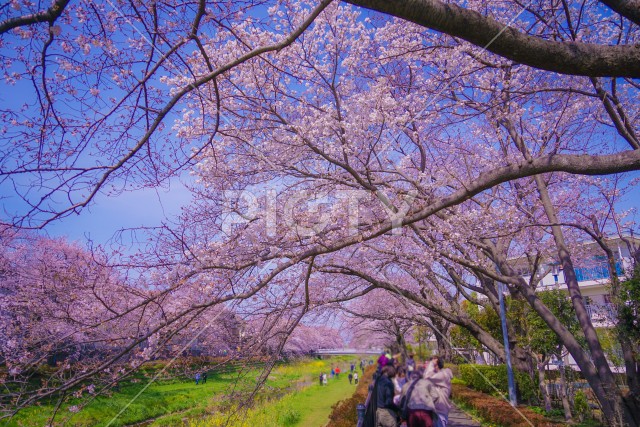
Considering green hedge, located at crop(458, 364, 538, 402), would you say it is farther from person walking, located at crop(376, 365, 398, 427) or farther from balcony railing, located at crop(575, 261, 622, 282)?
balcony railing, located at crop(575, 261, 622, 282)

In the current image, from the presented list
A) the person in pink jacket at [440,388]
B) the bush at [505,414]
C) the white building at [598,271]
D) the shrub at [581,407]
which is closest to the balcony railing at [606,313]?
the white building at [598,271]

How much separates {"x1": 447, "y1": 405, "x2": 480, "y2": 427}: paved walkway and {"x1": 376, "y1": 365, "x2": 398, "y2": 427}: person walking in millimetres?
4202

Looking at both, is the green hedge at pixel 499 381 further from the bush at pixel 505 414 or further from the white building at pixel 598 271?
the white building at pixel 598 271

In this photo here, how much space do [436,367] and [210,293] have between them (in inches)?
163

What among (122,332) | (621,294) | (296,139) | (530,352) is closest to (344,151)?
(296,139)

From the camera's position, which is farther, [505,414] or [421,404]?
[505,414]

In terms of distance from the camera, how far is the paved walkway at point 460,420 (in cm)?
992

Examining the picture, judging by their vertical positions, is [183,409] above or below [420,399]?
below

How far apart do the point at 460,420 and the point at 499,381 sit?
454cm

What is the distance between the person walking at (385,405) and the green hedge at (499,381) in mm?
3575

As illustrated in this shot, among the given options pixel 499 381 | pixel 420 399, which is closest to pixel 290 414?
pixel 499 381

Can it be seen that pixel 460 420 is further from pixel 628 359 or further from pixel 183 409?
pixel 183 409

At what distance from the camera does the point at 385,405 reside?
6387mm


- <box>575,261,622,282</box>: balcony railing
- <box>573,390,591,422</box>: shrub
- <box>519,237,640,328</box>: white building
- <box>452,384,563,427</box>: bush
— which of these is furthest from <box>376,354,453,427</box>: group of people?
<box>575,261,622,282</box>: balcony railing
